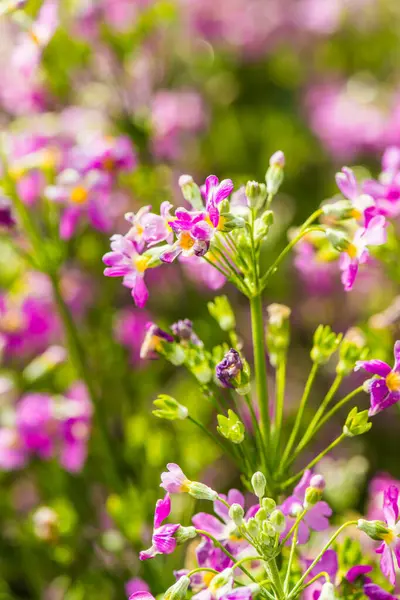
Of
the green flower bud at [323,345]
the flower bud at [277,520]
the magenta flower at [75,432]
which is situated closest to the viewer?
the flower bud at [277,520]

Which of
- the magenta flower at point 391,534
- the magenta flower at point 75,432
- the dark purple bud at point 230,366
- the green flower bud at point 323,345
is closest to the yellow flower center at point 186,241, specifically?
the dark purple bud at point 230,366

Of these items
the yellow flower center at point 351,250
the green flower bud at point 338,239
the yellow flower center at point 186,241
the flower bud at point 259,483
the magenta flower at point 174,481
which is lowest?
the flower bud at point 259,483

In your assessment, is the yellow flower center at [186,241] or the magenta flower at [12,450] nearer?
the yellow flower center at [186,241]

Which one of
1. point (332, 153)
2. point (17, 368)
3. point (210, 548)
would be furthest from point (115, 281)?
point (210, 548)

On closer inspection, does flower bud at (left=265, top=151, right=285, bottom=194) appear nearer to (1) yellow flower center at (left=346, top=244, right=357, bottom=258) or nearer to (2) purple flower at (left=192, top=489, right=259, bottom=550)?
(1) yellow flower center at (left=346, top=244, right=357, bottom=258)

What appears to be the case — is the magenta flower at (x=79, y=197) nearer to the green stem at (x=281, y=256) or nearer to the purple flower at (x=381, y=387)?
the green stem at (x=281, y=256)

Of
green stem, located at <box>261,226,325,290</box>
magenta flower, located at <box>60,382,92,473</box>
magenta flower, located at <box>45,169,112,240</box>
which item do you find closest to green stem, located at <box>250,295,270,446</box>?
green stem, located at <box>261,226,325,290</box>
